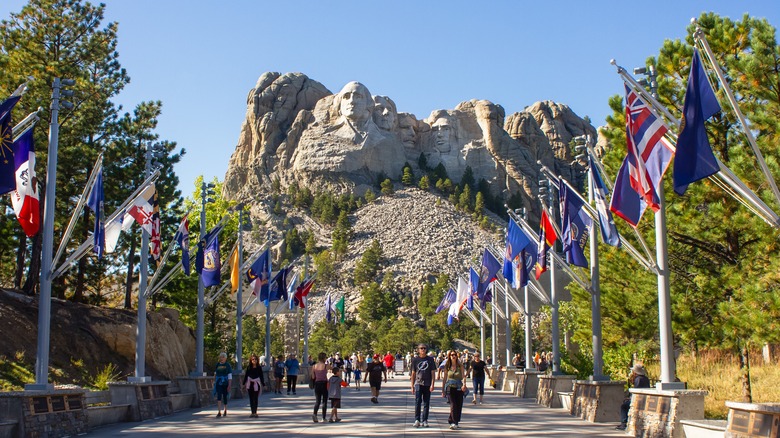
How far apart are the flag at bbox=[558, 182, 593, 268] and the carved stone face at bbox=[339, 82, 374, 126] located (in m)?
148

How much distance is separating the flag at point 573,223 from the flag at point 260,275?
14.3 m

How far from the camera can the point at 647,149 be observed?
40.0ft

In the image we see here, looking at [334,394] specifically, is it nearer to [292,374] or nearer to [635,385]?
[635,385]

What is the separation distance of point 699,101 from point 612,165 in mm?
13252

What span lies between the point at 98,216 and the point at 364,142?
5793 inches

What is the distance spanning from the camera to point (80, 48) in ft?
108

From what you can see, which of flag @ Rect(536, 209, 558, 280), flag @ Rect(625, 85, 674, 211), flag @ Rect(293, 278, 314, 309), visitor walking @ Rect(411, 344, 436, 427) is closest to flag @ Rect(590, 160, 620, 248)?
flag @ Rect(625, 85, 674, 211)

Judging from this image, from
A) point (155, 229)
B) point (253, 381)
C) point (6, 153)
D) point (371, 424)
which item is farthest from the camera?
point (155, 229)

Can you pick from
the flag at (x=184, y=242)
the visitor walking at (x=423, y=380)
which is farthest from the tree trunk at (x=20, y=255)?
the visitor walking at (x=423, y=380)

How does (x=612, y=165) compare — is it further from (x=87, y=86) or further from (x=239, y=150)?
(x=239, y=150)

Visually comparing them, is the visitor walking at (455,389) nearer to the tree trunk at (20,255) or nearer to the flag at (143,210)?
the flag at (143,210)

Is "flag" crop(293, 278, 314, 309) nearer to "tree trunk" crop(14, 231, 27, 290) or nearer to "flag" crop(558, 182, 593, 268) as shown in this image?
"tree trunk" crop(14, 231, 27, 290)

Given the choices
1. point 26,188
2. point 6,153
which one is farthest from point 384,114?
point 6,153

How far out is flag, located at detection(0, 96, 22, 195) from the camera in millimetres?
12977
